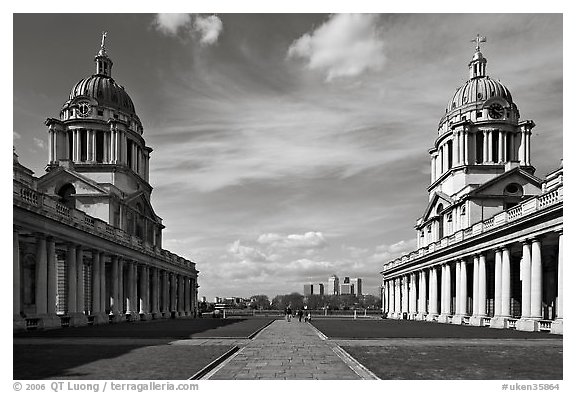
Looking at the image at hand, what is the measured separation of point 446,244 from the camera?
7025 centimetres

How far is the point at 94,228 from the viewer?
181 ft

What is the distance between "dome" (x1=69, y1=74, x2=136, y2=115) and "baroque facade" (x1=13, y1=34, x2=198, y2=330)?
0.15 meters

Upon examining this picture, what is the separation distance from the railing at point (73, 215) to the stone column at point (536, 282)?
3646cm

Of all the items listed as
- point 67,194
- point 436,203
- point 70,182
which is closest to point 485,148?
point 436,203

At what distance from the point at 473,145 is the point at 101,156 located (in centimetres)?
5385

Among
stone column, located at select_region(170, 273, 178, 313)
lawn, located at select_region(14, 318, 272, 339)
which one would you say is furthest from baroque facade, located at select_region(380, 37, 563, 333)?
stone column, located at select_region(170, 273, 178, 313)

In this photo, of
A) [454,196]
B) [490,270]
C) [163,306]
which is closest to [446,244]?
[490,270]

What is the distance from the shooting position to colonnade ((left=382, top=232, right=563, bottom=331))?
44094mm

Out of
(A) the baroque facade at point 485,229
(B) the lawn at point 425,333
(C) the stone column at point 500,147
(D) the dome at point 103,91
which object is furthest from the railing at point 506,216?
(D) the dome at point 103,91

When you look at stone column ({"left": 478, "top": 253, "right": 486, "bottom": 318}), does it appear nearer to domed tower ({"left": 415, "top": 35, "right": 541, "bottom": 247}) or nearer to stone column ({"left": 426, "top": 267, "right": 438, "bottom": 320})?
domed tower ({"left": 415, "top": 35, "right": 541, "bottom": 247})

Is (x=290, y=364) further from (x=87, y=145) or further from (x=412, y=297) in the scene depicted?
(x=412, y=297)

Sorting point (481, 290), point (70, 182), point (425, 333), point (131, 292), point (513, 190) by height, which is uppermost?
point (70, 182)
